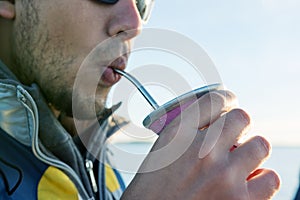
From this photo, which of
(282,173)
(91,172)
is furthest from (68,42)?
(282,173)

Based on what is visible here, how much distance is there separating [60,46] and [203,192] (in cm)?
95

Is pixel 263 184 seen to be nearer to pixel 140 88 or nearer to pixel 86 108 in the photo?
pixel 140 88

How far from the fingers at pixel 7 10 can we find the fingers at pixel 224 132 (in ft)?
3.46

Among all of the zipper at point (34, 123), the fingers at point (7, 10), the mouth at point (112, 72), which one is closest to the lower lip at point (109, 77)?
the mouth at point (112, 72)

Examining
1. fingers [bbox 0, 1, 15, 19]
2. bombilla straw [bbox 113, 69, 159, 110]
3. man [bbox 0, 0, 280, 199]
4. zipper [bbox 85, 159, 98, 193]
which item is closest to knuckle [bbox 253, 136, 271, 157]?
bombilla straw [bbox 113, 69, 159, 110]

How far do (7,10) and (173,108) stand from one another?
991 millimetres

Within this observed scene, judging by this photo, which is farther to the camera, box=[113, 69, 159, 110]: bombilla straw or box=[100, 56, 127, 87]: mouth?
box=[100, 56, 127, 87]: mouth

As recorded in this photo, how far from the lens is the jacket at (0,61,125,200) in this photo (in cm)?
154

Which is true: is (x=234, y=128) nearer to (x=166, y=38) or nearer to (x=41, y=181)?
(x=166, y=38)

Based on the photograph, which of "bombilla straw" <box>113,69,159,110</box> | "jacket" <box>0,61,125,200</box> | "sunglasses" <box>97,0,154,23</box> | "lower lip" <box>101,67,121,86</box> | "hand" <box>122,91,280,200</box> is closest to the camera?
"hand" <box>122,91,280,200</box>

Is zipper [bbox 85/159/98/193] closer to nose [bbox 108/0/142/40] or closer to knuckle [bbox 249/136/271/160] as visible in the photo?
nose [bbox 108/0/142/40]

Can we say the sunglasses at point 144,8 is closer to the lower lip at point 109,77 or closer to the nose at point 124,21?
the nose at point 124,21

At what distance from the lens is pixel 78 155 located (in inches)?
72.4

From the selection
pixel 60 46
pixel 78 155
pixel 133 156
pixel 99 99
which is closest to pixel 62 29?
pixel 60 46
